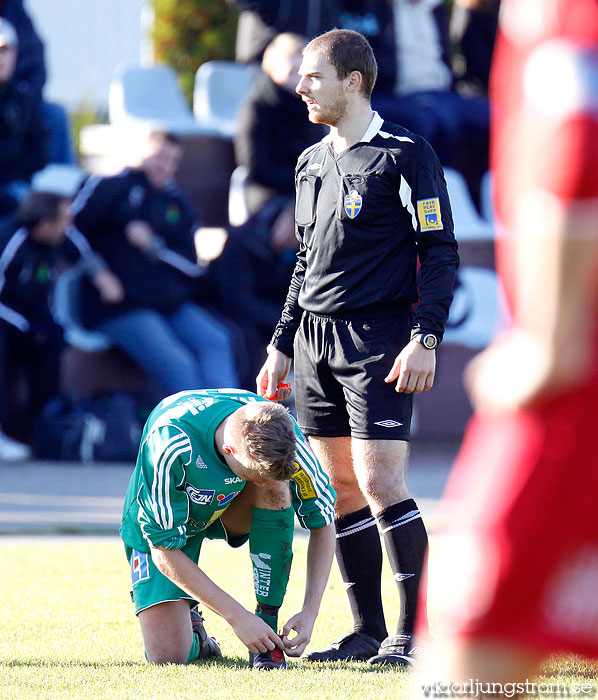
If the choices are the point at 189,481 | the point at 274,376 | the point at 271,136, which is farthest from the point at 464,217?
the point at 189,481

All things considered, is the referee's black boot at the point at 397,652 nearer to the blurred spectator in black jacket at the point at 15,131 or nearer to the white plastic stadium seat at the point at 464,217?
the blurred spectator in black jacket at the point at 15,131

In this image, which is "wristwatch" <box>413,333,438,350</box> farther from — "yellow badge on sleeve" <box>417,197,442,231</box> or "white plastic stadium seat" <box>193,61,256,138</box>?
"white plastic stadium seat" <box>193,61,256,138</box>

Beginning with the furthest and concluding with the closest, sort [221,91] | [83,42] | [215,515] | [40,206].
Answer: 1. [83,42]
2. [221,91]
3. [40,206]
4. [215,515]

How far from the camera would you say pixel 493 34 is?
11.8m

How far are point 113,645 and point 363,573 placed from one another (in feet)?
3.02

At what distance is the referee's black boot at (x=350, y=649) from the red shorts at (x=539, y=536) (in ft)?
6.85

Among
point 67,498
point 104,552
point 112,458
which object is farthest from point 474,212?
point 104,552

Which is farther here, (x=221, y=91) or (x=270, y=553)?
(x=221, y=91)

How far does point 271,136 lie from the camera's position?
33.2 feet

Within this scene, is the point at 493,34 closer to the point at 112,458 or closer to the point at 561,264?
the point at 112,458

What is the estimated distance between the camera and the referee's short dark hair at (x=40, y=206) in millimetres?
9195

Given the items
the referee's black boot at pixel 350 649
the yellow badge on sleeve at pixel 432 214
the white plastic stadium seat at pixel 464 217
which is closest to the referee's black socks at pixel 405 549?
the referee's black boot at pixel 350 649

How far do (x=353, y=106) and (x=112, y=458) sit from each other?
5.70 meters

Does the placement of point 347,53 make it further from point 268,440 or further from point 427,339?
point 268,440
